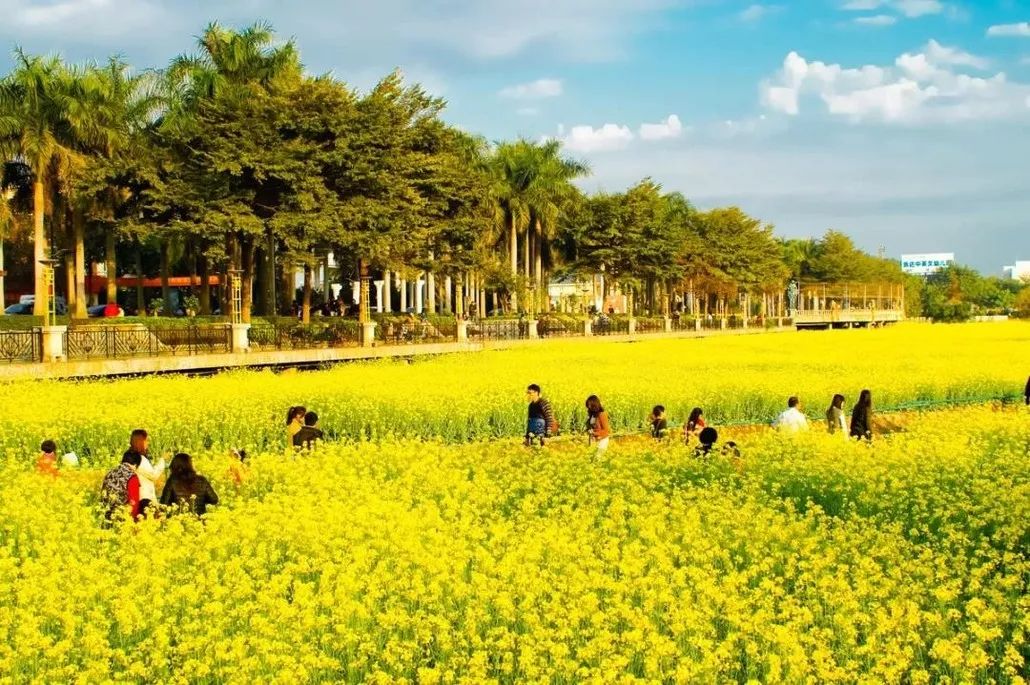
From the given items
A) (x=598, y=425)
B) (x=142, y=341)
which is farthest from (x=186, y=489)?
(x=142, y=341)

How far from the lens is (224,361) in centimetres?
3431

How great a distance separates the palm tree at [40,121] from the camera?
139ft

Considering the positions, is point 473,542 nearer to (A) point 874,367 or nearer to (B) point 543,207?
(A) point 874,367

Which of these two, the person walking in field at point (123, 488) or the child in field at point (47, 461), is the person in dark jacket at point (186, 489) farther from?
the child in field at point (47, 461)

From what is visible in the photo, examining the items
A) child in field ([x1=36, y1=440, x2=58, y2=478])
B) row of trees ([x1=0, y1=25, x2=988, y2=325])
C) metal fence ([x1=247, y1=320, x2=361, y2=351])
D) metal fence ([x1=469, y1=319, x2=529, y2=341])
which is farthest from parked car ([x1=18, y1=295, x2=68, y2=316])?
child in field ([x1=36, y1=440, x2=58, y2=478])

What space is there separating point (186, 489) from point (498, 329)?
42546mm

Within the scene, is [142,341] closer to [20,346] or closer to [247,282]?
[20,346]

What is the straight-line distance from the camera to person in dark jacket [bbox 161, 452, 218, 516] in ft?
43.8

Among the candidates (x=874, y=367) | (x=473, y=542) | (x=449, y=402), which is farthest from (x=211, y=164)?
(x=473, y=542)

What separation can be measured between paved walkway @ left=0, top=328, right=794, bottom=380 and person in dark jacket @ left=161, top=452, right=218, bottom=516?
16002mm

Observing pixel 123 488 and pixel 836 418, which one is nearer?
pixel 123 488

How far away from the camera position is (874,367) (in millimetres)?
38594

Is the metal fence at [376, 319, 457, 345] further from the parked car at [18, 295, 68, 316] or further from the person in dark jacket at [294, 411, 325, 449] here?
the person in dark jacket at [294, 411, 325, 449]

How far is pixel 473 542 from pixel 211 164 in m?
33.9
